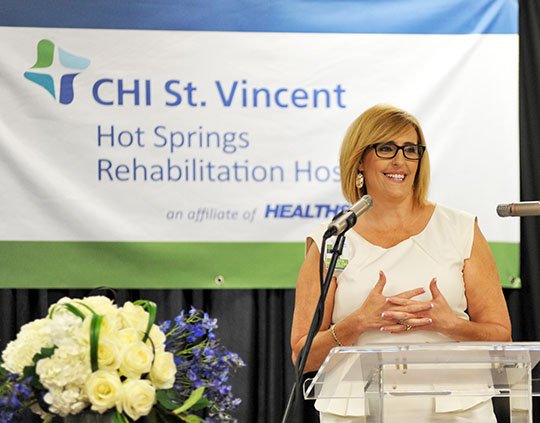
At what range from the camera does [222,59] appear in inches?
162

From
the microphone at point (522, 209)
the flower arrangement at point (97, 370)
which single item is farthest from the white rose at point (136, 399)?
the microphone at point (522, 209)

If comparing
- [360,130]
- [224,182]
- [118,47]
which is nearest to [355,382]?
[360,130]

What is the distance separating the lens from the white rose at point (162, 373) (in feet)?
5.86

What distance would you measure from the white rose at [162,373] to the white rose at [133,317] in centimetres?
7

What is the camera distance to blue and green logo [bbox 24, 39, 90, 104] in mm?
4070

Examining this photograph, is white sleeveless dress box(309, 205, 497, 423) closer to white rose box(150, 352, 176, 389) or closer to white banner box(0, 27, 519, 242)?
white banner box(0, 27, 519, 242)

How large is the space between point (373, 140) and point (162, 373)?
149cm

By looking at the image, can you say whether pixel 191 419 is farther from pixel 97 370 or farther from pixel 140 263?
pixel 140 263

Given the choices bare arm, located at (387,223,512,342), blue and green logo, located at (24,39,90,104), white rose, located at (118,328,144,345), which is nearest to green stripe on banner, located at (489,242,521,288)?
bare arm, located at (387,223,512,342)

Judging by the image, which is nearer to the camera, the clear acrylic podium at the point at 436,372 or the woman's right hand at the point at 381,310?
the clear acrylic podium at the point at 436,372

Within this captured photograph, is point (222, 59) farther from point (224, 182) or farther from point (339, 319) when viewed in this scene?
point (339, 319)

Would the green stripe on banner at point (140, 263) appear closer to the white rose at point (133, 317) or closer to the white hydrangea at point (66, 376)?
the white rose at point (133, 317)

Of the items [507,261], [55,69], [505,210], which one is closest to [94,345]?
[505,210]

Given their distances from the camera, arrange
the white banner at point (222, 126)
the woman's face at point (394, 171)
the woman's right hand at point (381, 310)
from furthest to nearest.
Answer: the white banner at point (222, 126), the woman's face at point (394, 171), the woman's right hand at point (381, 310)
